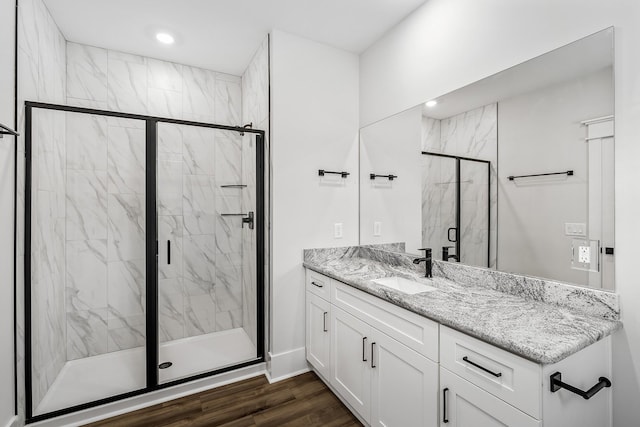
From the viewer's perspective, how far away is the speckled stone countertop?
40.0 inches

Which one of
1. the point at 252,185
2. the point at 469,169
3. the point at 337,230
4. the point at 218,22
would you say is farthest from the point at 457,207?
the point at 218,22

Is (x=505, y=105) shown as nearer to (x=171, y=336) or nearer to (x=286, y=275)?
(x=286, y=275)

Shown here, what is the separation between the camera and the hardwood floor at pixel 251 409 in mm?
1907

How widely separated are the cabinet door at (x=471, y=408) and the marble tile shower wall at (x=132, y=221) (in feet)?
6.00

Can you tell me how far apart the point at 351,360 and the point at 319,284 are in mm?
580

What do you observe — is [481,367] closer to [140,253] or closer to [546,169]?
[546,169]

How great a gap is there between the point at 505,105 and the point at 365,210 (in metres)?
1.32

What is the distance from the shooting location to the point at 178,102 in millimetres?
2926

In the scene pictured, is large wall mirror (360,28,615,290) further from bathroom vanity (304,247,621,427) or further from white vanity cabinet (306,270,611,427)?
white vanity cabinet (306,270,611,427)

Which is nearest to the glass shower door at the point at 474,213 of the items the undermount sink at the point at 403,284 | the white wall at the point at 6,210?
the undermount sink at the point at 403,284

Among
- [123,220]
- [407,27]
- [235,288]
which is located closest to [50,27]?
[123,220]

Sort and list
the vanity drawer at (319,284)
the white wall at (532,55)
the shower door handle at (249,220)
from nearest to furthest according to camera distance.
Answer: the white wall at (532,55) → the vanity drawer at (319,284) → the shower door handle at (249,220)

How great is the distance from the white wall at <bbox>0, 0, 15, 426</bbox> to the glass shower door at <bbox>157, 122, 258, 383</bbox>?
740mm

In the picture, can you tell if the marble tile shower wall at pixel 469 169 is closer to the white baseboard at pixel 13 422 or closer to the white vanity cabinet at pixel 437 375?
the white vanity cabinet at pixel 437 375
